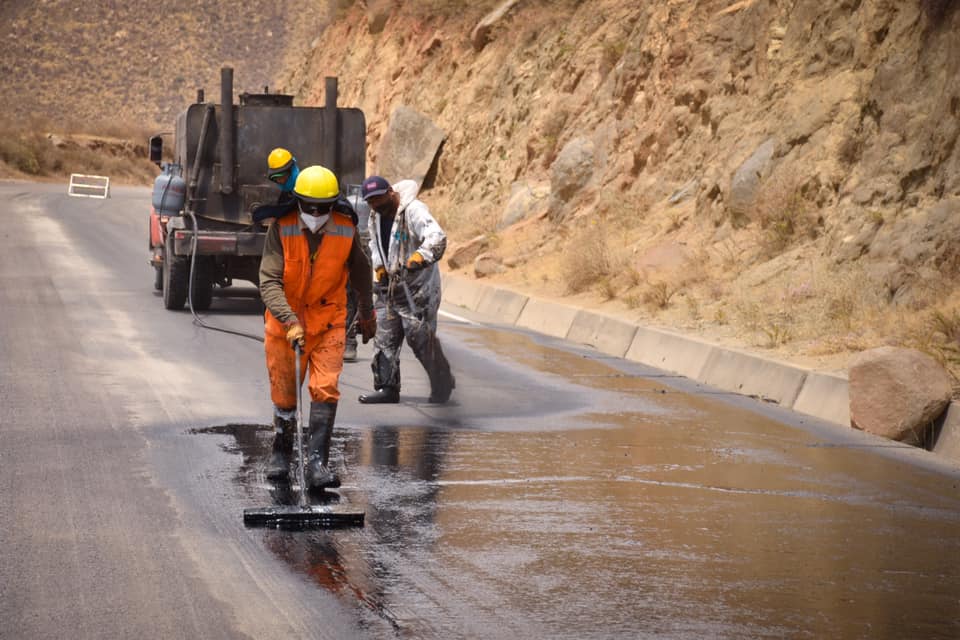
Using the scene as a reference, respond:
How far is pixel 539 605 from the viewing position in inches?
234

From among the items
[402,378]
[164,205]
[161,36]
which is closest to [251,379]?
[402,378]

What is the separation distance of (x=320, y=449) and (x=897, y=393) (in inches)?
180

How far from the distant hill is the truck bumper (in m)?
85.5

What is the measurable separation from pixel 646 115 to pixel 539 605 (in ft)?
67.7

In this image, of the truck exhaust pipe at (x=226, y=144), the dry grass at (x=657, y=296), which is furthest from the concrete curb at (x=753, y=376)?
the truck exhaust pipe at (x=226, y=144)

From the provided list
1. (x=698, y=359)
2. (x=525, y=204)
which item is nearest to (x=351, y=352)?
(x=698, y=359)

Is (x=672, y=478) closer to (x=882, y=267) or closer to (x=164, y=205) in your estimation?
(x=882, y=267)

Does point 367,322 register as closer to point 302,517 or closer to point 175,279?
point 302,517

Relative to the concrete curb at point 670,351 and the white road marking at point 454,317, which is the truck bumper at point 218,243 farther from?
the concrete curb at point 670,351

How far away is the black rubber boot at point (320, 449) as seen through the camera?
26.5ft

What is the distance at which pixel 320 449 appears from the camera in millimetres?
8211

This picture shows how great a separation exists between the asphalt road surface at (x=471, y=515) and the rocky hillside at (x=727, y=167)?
10.6 feet

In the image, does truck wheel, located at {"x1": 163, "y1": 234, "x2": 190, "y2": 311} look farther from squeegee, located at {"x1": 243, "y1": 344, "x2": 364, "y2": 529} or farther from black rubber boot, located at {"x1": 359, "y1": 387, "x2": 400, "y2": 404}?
squeegee, located at {"x1": 243, "y1": 344, "x2": 364, "y2": 529}

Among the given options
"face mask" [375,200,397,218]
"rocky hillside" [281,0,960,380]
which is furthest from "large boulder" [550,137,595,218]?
"face mask" [375,200,397,218]
